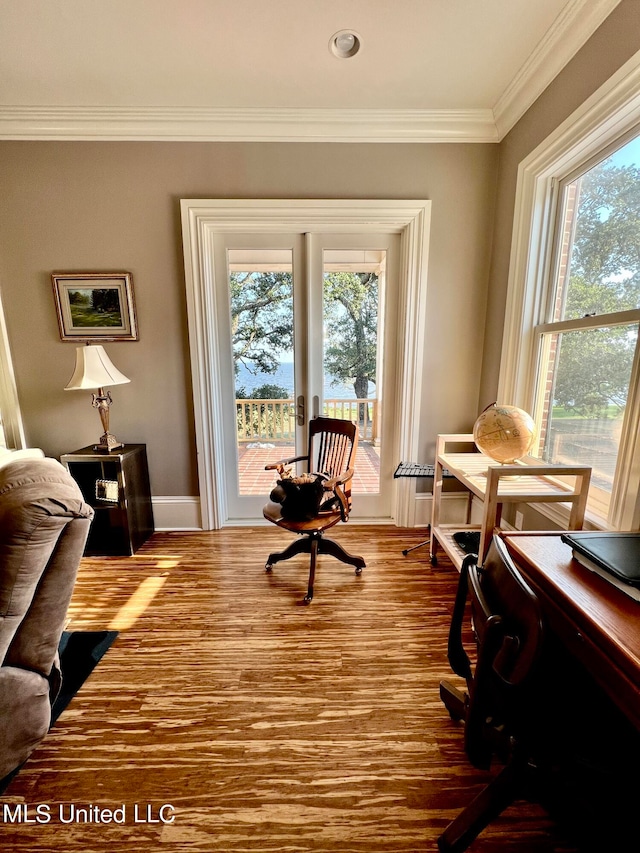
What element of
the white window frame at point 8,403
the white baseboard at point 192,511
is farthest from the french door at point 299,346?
the white window frame at point 8,403

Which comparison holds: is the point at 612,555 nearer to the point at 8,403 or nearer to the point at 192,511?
the point at 192,511

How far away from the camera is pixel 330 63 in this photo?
5.94ft

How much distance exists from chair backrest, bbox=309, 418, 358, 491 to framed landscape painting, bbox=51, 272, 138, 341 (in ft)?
4.73

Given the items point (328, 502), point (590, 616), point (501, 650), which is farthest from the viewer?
point (328, 502)

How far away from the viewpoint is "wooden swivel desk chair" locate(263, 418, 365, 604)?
193 centimetres

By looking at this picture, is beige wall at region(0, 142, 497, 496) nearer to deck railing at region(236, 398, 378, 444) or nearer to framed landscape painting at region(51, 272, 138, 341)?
framed landscape painting at region(51, 272, 138, 341)

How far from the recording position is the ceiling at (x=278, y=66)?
153 cm

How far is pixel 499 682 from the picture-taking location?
A: 2.56 ft

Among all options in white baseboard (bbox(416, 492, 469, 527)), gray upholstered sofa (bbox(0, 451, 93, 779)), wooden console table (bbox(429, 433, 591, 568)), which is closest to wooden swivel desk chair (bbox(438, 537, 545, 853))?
wooden console table (bbox(429, 433, 591, 568))

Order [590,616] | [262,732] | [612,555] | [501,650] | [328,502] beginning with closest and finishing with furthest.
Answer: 1. [501,650]
2. [590,616]
3. [612,555]
4. [262,732]
5. [328,502]

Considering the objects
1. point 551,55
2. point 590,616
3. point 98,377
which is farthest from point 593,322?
point 98,377

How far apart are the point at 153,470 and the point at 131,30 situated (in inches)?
95.8

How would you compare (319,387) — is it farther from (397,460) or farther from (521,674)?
(521,674)

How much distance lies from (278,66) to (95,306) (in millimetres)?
1783
